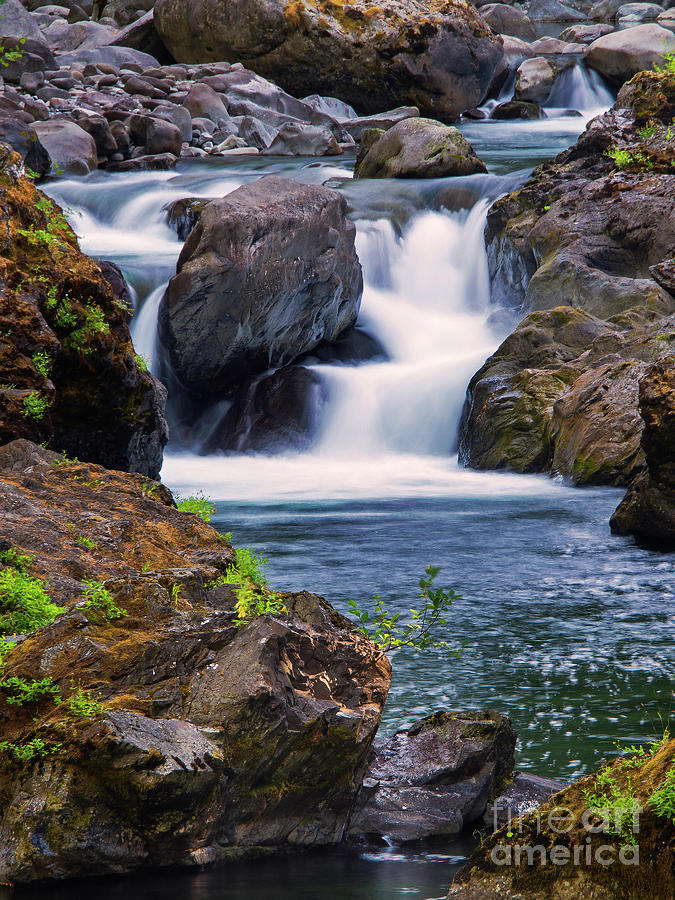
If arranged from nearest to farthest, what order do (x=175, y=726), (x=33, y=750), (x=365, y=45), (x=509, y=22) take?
1. (x=33, y=750)
2. (x=175, y=726)
3. (x=365, y=45)
4. (x=509, y=22)

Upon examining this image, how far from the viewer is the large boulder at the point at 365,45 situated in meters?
28.6

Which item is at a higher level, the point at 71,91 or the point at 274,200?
the point at 71,91

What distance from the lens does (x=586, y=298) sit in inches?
551

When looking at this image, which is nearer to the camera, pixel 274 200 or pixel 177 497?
pixel 177 497

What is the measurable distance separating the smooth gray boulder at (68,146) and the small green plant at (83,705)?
1967cm

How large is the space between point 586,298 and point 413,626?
9.70m

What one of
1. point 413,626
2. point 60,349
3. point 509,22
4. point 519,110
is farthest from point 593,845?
point 509,22

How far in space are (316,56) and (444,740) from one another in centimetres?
2853

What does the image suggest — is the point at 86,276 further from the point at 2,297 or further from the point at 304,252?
the point at 304,252

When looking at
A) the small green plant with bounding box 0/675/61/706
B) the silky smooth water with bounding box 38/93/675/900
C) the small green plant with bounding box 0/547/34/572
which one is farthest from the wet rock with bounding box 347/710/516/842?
the small green plant with bounding box 0/547/34/572

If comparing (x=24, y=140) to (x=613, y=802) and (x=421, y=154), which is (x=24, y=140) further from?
(x=613, y=802)

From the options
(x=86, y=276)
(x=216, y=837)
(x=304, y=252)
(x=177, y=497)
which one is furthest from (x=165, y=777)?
(x=304, y=252)

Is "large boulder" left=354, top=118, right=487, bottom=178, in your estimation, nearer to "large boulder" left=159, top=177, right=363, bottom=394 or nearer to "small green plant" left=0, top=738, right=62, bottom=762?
"large boulder" left=159, top=177, right=363, bottom=394

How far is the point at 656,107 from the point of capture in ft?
53.8
